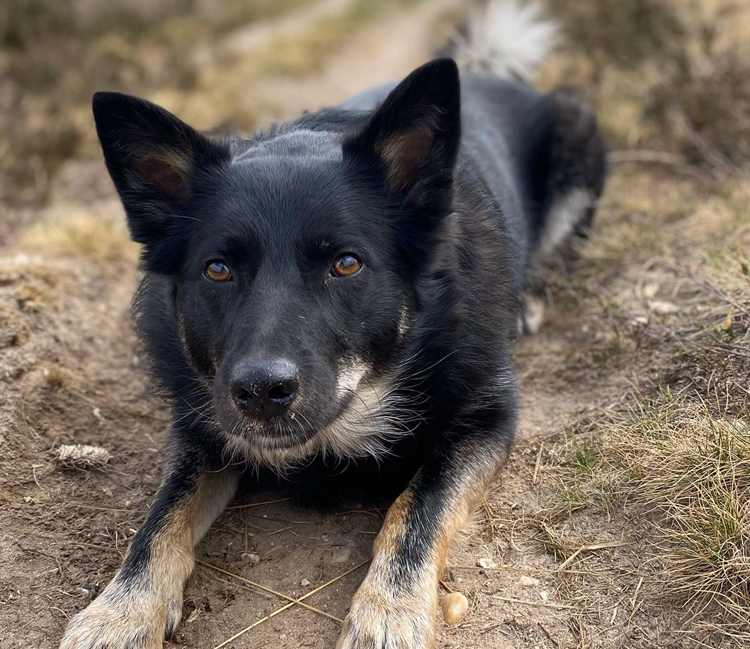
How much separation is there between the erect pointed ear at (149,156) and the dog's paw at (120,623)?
54.8 inches

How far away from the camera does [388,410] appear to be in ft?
10.4

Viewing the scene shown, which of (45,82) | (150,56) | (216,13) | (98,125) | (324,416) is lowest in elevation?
(216,13)

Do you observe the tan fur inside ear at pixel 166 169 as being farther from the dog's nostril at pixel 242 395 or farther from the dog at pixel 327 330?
the dog's nostril at pixel 242 395

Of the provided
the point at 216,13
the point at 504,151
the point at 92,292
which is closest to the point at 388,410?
the point at 504,151

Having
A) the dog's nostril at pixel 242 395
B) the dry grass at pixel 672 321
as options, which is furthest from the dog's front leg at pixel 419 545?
the dog's nostril at pixel 242 395

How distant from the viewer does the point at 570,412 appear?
12.5 feet

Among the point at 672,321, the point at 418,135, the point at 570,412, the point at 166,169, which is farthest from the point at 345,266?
the point at 672,321

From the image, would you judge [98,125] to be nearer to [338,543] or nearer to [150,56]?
[338,543]

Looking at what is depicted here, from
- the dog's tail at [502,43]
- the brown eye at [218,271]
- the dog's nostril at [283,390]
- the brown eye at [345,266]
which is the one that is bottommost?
the dog's tail at [502,43]

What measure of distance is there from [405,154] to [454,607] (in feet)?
5.53

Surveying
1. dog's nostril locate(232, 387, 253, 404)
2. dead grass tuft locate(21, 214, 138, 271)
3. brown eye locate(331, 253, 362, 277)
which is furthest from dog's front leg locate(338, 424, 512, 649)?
dead grass tuft locate(21, 214, 138, 271)

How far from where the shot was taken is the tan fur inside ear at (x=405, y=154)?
2.96m

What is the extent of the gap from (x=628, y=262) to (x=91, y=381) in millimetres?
3387

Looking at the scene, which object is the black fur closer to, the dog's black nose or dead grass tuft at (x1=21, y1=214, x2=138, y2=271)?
the dog's black nose
